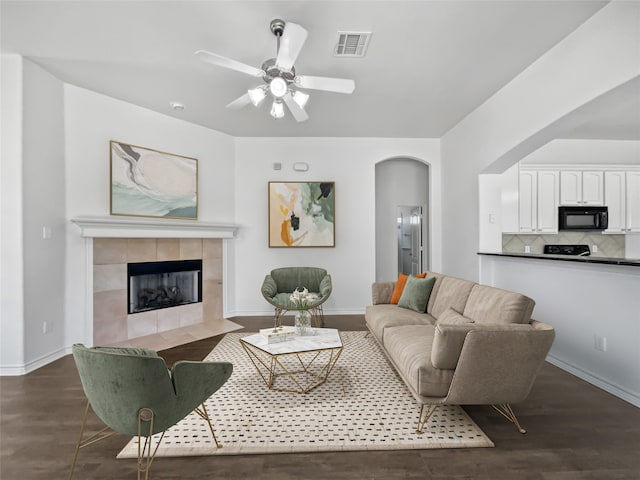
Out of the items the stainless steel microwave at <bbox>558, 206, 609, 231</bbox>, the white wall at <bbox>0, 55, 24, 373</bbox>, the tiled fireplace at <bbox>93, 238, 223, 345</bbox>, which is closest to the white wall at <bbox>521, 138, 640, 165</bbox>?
the stainless steel microwave at <bbox>558, 206, 609, 231</bbox>

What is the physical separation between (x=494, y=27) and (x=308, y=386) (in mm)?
3317

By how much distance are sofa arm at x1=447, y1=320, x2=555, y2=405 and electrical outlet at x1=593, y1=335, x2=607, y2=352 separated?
1.30 metres

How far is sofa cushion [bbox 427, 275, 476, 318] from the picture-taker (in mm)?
2996

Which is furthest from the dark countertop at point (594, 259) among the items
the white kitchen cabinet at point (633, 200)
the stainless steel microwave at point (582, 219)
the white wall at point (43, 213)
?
the white wall at point (43, 213)

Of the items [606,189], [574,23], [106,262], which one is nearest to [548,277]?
[574,23]

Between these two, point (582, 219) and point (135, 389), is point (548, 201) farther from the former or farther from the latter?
point (135, 389)

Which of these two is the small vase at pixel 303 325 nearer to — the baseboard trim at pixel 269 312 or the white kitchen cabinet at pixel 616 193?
the baseboard trim at pixel 269 312

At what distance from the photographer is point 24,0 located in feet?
7.77

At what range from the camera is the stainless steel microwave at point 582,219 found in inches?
190

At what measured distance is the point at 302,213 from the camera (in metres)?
5.38

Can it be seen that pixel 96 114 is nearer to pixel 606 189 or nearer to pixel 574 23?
pixel 574 23

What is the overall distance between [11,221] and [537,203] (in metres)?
6.49

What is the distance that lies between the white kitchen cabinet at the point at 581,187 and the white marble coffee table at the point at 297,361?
4.45 metres

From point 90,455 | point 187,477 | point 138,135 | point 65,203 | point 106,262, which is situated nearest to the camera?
point 187,477
